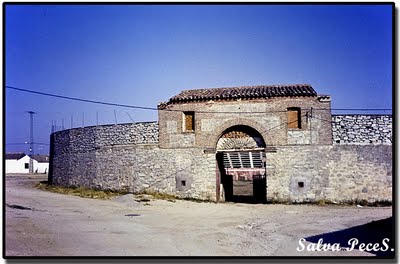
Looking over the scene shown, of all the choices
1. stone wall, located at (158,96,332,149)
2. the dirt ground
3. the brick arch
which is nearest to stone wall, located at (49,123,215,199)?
stone wall, located at (158,96,332,149)

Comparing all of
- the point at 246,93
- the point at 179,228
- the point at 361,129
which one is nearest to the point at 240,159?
the point at 246,93

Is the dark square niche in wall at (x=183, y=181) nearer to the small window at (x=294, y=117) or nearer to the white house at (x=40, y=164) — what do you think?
the small window at (x=294, y=117)

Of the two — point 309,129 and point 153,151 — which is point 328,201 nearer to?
point 309,129

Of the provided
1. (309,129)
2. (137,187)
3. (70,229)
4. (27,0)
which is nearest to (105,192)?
(137,187)

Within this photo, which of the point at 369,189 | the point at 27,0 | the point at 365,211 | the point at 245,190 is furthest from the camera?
the point at 245,190

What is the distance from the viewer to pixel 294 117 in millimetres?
14531

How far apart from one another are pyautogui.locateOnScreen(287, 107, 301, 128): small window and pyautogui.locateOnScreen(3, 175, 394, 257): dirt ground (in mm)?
3064

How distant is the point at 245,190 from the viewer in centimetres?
2395

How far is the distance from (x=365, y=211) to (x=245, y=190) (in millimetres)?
11973

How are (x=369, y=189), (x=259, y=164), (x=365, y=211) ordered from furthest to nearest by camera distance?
(x=259, y=164) < (x=369, y=189) < (x=365, y=211)

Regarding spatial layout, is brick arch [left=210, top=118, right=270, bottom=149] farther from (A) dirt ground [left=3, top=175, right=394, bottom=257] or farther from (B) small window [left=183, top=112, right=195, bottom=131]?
(A) dirt ground [left=3, top=175, right=394, bottom=257]

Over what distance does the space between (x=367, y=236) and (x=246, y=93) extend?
8020mm

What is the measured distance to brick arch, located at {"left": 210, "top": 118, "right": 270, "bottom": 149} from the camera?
579 inches

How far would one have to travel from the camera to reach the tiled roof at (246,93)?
47.7 feet
